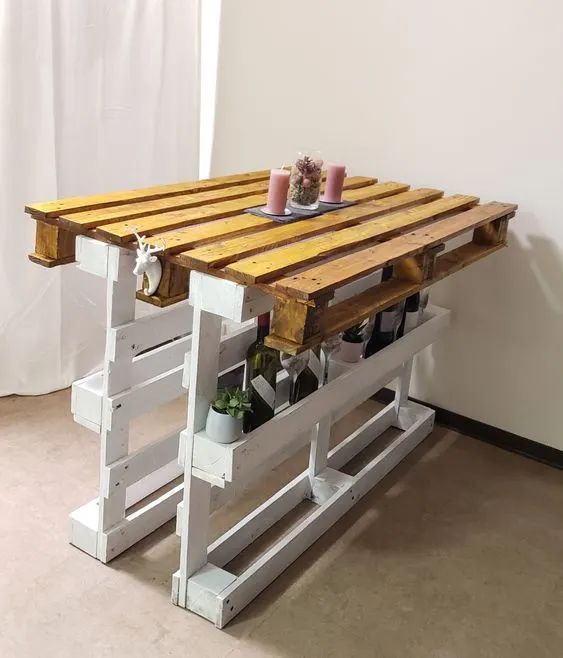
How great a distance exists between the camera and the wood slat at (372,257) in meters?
1.41

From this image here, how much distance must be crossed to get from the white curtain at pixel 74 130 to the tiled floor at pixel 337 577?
14.0 inches

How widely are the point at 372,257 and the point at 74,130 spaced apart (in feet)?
4.27

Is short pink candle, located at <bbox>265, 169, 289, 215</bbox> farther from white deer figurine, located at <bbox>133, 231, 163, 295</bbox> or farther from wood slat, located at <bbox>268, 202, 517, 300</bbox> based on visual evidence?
white deer figurine, located at <bbox>133, 231, 163, 295</bbox>

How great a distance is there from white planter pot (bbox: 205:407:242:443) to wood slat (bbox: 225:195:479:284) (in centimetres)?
30

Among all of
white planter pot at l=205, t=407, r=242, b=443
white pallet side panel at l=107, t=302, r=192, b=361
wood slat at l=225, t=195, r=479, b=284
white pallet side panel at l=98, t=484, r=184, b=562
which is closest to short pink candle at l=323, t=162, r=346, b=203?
wood slat at l=225, t=195, r=479, b=284

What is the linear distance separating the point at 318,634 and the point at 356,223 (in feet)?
3.14

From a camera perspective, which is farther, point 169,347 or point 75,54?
point 75,54

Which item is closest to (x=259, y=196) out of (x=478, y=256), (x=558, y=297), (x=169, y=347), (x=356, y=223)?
(x=356, y=223)

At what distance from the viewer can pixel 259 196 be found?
2.03 m

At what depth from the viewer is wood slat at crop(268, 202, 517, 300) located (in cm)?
141

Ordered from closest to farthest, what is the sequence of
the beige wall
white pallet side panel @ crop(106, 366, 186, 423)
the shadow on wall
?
1. white pallet side panel @ crop(106, 366, 186, 423)
2. the beige wall
3. the shadow on wall

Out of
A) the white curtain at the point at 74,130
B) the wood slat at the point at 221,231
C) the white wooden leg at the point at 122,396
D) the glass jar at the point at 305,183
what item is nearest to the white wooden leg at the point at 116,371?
the white wooden leg at the point at 122,396

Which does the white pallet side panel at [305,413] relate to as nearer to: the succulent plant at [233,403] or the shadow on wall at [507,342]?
the succulent plant at [233,403]

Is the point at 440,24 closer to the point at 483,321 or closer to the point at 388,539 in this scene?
the point at 483,321
